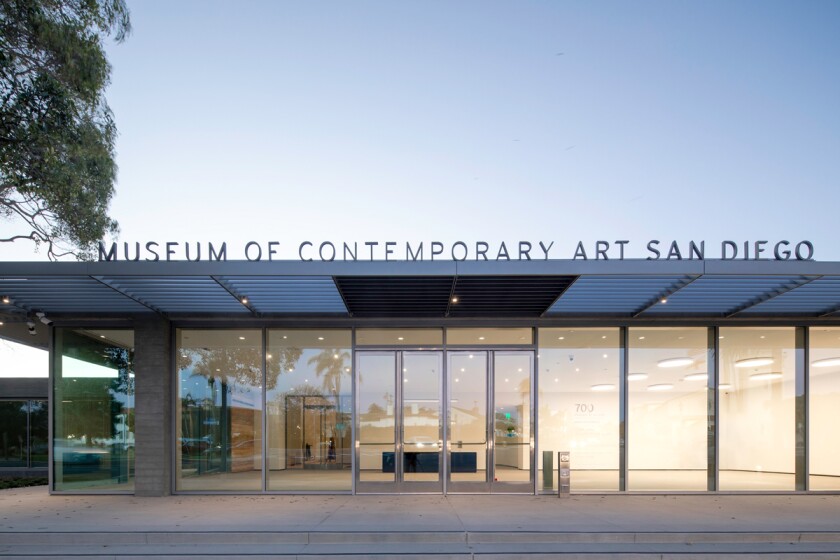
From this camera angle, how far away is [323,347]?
1321 centimetres

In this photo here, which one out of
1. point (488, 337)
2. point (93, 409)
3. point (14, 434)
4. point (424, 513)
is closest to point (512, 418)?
point (488, 337)

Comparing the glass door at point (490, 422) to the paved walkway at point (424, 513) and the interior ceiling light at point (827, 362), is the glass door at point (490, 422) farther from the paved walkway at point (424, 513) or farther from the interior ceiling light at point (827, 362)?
the interior ceiling light at point (827, 362)

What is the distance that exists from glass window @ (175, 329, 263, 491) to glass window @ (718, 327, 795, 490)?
940 cm

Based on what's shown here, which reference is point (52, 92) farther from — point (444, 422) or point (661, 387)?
point (661, 387)

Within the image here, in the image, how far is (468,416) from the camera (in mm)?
12906

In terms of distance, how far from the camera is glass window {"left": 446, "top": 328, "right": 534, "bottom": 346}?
42.8ft

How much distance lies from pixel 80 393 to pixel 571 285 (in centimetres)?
988

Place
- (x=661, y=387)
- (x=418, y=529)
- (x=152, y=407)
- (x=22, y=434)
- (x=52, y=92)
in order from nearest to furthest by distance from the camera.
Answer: (x=418, y=529), (x=52, y=92), (x=152, y=407), (x=661, y=387), (x=22, y=434)

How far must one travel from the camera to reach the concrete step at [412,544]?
8.32 m

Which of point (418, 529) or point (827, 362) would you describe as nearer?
point (418, 529)

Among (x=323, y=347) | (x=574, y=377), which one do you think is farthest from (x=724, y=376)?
(x=323, y=347)

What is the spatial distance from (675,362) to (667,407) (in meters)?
0.92

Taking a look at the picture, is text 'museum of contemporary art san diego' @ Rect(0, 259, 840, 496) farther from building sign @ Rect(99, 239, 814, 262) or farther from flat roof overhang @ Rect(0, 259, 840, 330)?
building sign @ Rect(99, 239, 814, 262)

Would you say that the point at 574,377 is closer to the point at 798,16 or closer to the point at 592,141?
the point at 592,141
